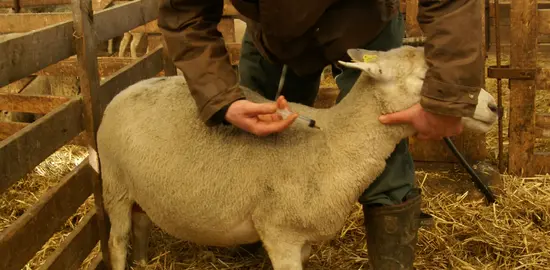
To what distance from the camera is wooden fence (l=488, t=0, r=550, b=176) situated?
388 cm

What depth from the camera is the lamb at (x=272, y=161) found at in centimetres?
231

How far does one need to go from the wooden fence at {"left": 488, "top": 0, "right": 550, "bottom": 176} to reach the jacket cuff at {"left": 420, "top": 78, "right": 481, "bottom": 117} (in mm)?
1925

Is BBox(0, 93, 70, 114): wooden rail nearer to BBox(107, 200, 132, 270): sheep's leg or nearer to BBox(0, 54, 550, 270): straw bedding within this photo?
BBox(0, 54, 550, 270): straw bedding

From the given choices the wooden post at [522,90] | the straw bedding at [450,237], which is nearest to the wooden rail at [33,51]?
the straw bedding at [450,237]

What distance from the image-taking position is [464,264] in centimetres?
319

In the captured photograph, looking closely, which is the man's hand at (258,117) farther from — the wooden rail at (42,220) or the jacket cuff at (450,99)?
the wooden rail at (42,220)

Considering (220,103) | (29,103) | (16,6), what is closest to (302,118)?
(220,103)

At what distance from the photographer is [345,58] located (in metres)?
2.56

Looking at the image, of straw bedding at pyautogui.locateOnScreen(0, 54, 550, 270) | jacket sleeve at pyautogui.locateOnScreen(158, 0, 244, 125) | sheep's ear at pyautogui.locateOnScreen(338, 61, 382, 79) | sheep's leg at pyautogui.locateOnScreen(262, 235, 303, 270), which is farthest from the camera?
straw bedding at pyautogui.locateOnScreen(0, 54, 550, 270)

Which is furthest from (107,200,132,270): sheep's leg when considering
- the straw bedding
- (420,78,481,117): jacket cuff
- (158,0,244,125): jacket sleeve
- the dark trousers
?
(420,78,481,117): jacket cuff

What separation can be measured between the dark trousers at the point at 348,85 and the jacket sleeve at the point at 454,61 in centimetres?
47

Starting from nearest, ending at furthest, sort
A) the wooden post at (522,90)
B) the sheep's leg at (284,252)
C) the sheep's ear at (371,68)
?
the sheep's ear at (371,68), the sheep's leg at (284,252), the wooden post at (522,90)

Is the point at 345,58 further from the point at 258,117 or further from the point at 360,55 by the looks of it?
the point at 258,117

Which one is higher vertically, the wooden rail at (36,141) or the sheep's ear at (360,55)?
the sheep's ear at (360,55)
